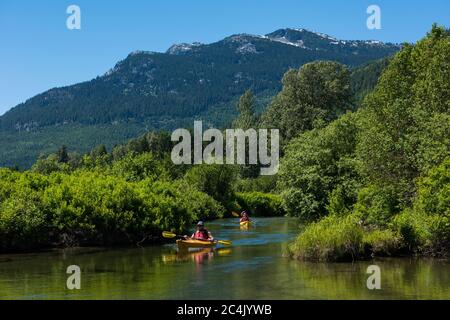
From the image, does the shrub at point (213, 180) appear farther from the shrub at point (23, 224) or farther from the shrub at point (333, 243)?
the shrub at point (333, 243)

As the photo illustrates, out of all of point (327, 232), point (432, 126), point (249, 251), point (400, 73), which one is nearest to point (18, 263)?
point (249, 251)

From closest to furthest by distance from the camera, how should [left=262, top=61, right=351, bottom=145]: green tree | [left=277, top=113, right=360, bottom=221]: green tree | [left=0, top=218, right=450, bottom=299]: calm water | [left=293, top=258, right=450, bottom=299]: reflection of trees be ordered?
[left=293, top=258, right=450, bottom=299]: reflection of trees → [left=0, top=218, right=450, bottom=299]: calm water → [left=277, top=113, right=360, bottom=221]: green tree → [left=262, top=61, right=351, bottom=145]: green tree

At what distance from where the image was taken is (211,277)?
25.0m

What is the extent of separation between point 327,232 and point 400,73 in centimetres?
1443

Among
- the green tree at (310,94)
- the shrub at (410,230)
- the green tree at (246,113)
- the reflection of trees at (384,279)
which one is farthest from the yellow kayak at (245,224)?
the green tree at (246,113)

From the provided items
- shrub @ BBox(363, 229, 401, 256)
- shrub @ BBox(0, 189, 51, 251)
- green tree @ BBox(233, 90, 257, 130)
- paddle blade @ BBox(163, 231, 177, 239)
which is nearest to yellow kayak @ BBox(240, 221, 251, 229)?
paddle blade @ BBox(163, 231, 177, 239)

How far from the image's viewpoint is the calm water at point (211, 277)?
2112 centimetres

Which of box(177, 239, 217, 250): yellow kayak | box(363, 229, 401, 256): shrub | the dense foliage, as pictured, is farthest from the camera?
box(177, 239, 217, 250): yellow kayak

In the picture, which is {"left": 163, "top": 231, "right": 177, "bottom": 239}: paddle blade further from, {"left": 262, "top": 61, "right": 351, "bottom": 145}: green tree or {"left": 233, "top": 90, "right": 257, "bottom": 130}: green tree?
{"left": 233, "top": 90, "right": 257, "bottom": 130}: green tree

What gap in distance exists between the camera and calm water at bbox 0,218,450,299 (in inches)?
832

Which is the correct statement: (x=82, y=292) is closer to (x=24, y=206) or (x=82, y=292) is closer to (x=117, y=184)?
(x=24, y=206)

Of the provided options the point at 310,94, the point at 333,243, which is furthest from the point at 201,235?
the point at 310,94

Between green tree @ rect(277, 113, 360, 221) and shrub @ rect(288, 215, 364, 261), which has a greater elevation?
green tree @ rect(277, 113, 360, 221)

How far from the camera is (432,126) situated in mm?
29625
